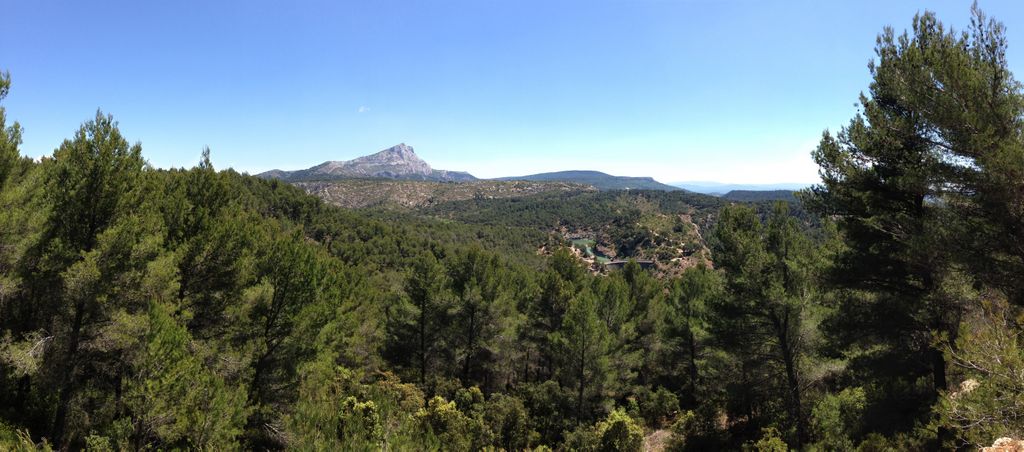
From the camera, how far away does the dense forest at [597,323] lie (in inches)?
304

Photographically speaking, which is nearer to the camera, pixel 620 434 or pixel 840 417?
pixel 840 417

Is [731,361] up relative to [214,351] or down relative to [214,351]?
down

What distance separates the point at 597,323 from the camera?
19.2 metres

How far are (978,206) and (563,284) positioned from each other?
60.8 feet

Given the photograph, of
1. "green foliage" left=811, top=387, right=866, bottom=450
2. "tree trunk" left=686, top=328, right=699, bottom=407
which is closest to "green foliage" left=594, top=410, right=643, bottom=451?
"green foliage" left=811, top=387, right=866, bottom=450

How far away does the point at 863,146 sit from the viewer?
33.7 ft

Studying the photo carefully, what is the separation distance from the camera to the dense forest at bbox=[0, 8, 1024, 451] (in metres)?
7.72

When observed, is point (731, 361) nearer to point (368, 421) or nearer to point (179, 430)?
point (368, 421)

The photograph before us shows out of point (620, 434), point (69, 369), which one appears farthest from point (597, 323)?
point (69, 369)

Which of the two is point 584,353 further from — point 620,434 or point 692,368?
point 692,368

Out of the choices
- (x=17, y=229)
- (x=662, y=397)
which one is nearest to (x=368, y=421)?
(x=17, y=229)

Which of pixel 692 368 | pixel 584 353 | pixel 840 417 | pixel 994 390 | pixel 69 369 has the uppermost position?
pixel 994 390

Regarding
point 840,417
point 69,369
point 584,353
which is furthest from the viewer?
point 584,353

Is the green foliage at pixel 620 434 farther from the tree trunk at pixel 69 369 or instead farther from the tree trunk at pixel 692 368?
the tree trunk at pixel 69 369
